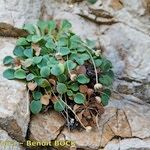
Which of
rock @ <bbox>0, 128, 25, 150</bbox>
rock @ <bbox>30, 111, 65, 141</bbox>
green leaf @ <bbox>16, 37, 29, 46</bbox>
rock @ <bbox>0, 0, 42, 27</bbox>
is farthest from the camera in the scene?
rock @ <bbox>0, 0, 42, 27</bbox>

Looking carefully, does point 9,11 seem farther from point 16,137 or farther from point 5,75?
point 16,137

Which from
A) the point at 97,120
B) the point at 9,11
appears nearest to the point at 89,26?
the point at 9,11

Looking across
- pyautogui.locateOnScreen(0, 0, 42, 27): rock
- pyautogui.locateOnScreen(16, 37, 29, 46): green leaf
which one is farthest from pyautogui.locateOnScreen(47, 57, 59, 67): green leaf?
pyautogui.locateOnScreen(0, 0, 42, 27): rock

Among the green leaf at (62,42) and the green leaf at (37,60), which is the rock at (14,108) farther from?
the green leaf at (62,42)

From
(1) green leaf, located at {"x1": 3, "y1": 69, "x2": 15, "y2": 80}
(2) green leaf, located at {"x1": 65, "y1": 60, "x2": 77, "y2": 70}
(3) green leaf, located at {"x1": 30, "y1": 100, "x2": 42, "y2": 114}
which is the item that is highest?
(2) green leaf, located at {"x1": 65, "y1": 60, "x2": 77, "y2": 70}

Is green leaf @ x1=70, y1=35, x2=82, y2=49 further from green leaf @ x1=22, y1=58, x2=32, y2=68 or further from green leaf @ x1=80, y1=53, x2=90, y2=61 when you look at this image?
green leaf @ x1=22, y1=58, x2=32, y2=68

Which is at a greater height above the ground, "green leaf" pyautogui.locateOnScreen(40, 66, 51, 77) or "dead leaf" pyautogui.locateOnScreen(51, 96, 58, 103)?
"green leaf" pyautogui.locateOnScreen(40, 66, 51, 77)

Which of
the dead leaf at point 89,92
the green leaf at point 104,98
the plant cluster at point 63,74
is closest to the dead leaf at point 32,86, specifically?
the plant cluster at point 63,74

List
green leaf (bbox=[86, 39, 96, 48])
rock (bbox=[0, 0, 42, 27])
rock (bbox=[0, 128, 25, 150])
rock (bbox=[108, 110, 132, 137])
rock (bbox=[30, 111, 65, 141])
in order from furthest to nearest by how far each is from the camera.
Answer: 1. rock (bbox=[0, 0, 42, 27])
2. green leaf (bbox=[86, 39, 96, 48])
3. rock (bbox=[108, 110, 132, 137])
4. rock (bbox=[30, 111, 65, 141])
5. rock (bbox=[0, 128, 25, 150])
